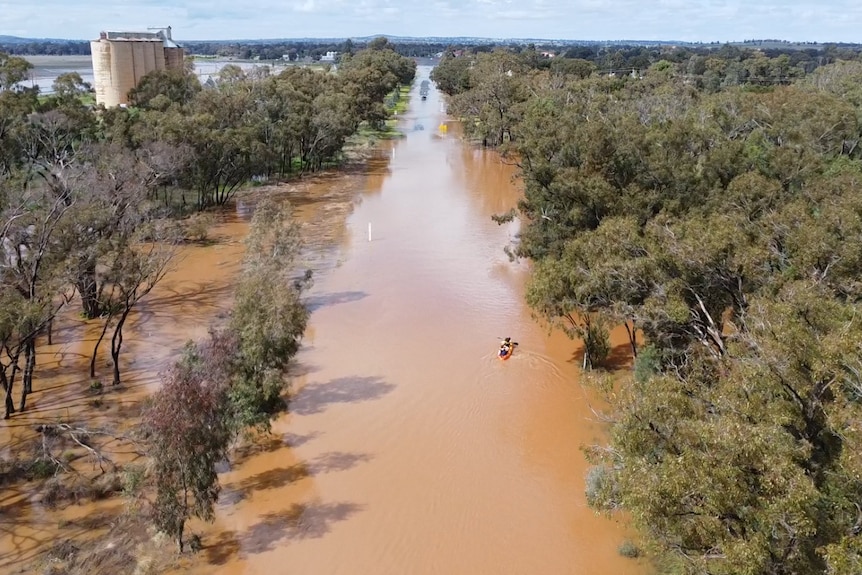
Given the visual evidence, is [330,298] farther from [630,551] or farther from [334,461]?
[630,551]

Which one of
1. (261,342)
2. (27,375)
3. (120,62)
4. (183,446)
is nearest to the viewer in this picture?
(183,446)

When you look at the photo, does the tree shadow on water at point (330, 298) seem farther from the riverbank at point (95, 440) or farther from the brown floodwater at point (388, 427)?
the riverbank at point (95, 440)

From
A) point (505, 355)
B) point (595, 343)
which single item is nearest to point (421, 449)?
point (505, 355)

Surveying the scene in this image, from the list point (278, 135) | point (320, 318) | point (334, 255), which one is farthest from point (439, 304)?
point (278, 135)

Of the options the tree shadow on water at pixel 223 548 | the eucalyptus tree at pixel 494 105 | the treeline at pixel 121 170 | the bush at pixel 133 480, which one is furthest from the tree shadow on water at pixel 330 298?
the eucalyptus tree at pixel 494 105

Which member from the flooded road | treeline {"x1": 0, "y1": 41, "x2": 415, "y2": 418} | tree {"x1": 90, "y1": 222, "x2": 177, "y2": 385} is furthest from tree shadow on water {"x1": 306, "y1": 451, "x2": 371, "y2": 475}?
treeline {"x1": 0, "y1": 41, "x2": 415, "y2": 418}

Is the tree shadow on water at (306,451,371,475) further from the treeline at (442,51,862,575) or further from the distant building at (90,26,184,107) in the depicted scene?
the distant building at (90,26,184,107)

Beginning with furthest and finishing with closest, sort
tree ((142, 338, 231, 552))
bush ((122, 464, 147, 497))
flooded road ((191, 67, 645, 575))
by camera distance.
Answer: flooded road ((191, 67, 645, 575))
bush ((122, 464, 147, 497))
tree ((142, 338, 231, 552))
